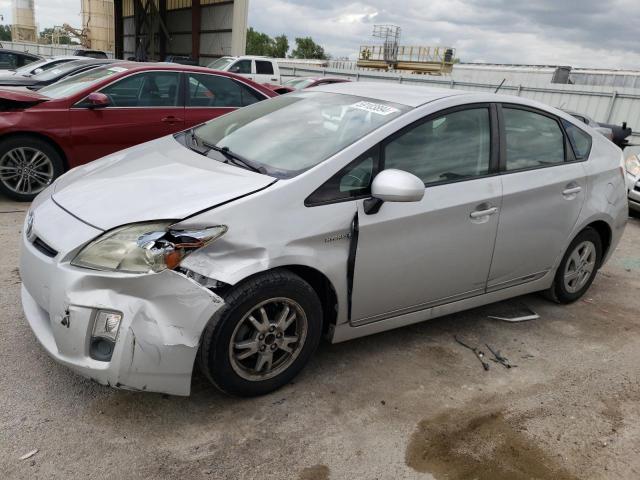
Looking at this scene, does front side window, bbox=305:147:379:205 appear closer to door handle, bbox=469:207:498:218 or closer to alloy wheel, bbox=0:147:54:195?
door handle, bbox=469:207:498:218

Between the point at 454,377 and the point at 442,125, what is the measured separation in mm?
1472

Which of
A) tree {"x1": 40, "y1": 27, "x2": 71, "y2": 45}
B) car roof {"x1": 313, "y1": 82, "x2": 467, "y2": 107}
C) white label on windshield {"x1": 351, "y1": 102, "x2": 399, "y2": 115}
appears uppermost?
car roof {"x1": 313, "y1": 82, "x2": 467, "y2": 107}

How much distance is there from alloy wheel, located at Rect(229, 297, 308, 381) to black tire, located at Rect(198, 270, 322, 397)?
2cm

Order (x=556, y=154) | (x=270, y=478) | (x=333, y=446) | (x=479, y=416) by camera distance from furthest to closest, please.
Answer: (x=556, y=154) < (x=479, y=416) < (x=333, y=446) < (x=270, y=478)

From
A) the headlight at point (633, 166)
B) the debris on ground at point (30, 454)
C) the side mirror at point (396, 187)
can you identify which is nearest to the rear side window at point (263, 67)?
the headlight at point (633, 166)

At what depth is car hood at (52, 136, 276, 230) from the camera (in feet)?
8.20

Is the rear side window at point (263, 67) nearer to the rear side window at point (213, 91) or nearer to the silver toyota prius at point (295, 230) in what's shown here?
the rear side window at point (213, 91)

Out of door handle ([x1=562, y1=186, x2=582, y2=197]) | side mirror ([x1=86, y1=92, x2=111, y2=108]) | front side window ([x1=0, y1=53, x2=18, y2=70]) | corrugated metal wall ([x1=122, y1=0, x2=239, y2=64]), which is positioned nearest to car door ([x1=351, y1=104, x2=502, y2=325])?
door handle ([x1=562, y1=186, x2=582, y2=197])

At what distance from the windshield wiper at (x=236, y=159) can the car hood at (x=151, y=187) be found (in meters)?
0.05

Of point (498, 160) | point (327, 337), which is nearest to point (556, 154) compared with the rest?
point (498, 160)

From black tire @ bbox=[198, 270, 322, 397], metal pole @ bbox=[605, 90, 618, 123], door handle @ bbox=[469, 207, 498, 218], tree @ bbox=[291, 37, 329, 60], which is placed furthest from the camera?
tree @ bbox=[291, 37, 329, 60]

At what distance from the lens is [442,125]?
10.6 ft

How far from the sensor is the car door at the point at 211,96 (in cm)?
655

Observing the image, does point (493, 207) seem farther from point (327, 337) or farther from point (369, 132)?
point (327, 337)
